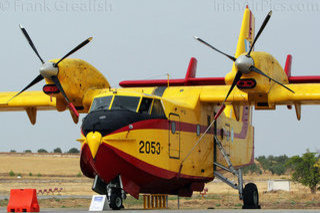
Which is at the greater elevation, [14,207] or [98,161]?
[98,161]

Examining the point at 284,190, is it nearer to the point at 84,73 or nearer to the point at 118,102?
the point at 84,73

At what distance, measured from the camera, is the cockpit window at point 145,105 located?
16516 millimetres

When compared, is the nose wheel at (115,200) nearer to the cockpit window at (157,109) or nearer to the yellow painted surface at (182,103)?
the yellow painted surface at (182,103)

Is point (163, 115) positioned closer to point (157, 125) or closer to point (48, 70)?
point (157, 125)

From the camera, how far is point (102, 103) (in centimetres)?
1641

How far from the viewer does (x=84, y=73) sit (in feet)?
68.0

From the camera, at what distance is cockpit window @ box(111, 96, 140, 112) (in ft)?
53.1

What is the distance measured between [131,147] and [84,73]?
18.8 feet

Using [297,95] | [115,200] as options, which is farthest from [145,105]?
[297,95]

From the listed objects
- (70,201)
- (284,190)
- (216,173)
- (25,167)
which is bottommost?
(25,167)

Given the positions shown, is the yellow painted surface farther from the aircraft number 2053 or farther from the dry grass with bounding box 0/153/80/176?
the dry grass with bounding box 0/153/80/176

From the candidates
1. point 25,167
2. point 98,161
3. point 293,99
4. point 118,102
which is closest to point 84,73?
point 118,102

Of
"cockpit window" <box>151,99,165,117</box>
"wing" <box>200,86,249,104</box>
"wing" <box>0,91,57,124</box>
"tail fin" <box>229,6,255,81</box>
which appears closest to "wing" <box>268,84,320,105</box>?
"wing" <box>200,86,249,104</box>

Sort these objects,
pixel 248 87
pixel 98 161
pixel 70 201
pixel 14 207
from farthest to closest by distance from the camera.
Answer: pixel 70 201 < pixel 248 87 < pixel 14 207 < pixel 98 161
